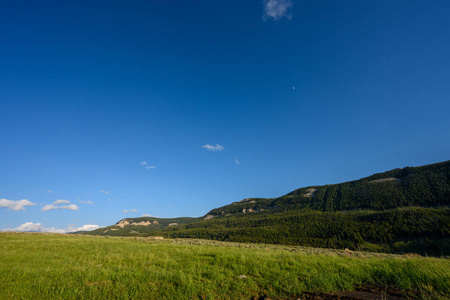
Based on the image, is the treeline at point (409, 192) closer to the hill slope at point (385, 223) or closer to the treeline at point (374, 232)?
the hill slope at point (385, 223)

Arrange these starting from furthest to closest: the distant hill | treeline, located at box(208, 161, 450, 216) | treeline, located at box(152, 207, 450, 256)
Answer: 1. treeline, located at box(208, 161, 450, 216)
2. the distant hill
3. treeline, located at box(152, 207, 450, 256)

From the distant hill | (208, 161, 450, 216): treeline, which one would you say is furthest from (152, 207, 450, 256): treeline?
(208, 161, 450, 216): treeline

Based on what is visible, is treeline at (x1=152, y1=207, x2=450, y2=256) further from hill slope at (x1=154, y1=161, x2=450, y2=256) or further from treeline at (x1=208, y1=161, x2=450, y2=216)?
treeline at (x1=208, y1=161, x2=450, y2=216)

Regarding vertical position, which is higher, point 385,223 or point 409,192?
point 409,192

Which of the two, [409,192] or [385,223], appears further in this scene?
[409,192]

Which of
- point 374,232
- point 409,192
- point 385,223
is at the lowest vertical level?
point 374,232

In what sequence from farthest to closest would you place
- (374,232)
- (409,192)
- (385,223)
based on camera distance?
(409,192)
(385,223)
(374,232)

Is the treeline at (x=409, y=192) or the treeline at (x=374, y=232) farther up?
the treeline at (x=409, y=192)

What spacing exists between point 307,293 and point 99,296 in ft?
20.6

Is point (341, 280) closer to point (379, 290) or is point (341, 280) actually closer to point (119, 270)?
point (379, 290)

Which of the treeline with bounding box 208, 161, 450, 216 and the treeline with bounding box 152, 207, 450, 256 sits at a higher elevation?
the treeline with bounding box 208, 161, 450, 216

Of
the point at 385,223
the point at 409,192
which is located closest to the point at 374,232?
the point at 385,223

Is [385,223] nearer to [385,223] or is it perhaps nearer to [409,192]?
[385,223]

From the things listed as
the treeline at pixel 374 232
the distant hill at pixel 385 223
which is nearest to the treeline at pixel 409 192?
the distant hill at pixel 385 223
